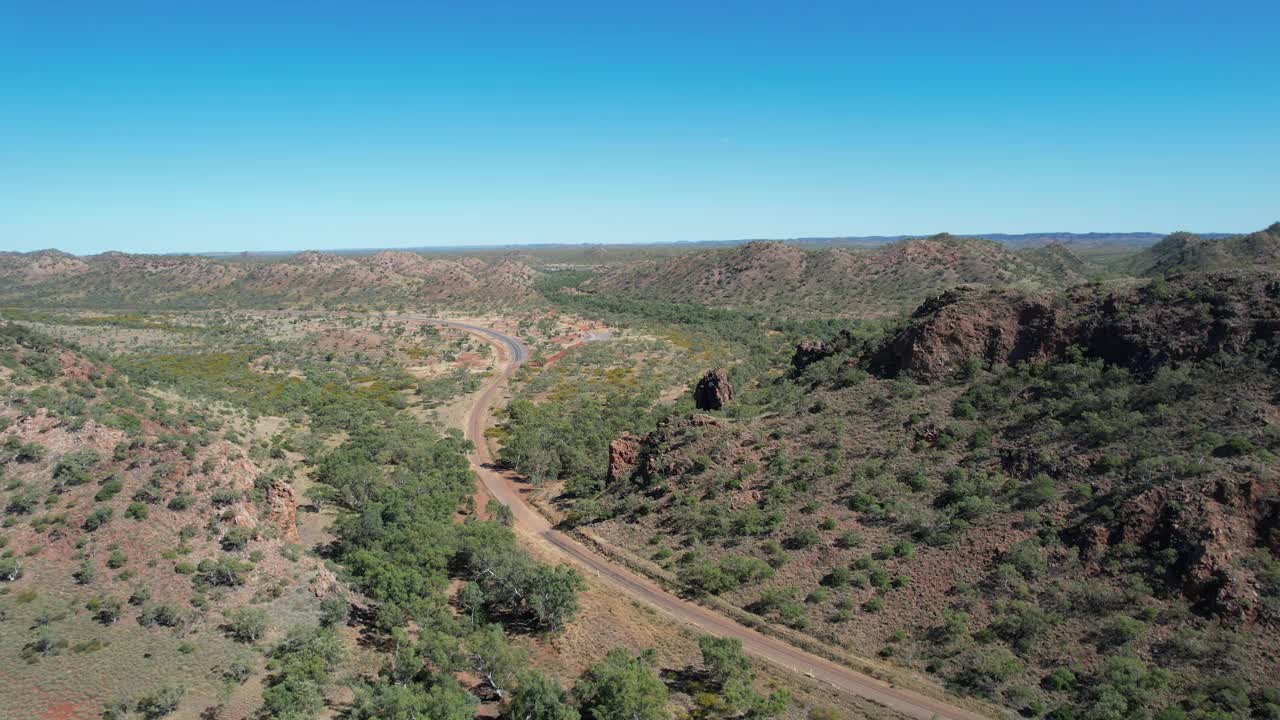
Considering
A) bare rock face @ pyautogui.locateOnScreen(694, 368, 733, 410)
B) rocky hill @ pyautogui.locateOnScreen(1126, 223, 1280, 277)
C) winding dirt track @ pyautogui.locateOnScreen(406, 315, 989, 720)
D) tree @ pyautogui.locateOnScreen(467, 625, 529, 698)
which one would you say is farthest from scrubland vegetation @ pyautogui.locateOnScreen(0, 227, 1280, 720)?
rocky hill @ pyautogui.locateOnScreen(1126, 223, 1280, 277)

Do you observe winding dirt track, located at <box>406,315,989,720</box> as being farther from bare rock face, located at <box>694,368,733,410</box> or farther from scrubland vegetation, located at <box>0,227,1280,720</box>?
bare rock face, located at <box>694,368,733,410</box>

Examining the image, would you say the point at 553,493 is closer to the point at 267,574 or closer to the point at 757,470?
the point at 757,470

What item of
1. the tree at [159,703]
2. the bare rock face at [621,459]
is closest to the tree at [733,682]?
the bare rock face at [621,459]

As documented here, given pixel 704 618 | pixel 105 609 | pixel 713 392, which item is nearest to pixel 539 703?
pixel 704 618

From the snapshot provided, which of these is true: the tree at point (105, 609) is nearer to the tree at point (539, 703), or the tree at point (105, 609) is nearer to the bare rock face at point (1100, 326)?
the tree at point (539, 703)

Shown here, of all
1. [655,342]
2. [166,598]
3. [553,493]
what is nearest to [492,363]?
[655,342]

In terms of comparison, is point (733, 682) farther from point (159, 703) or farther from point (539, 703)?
point (159, 703)
